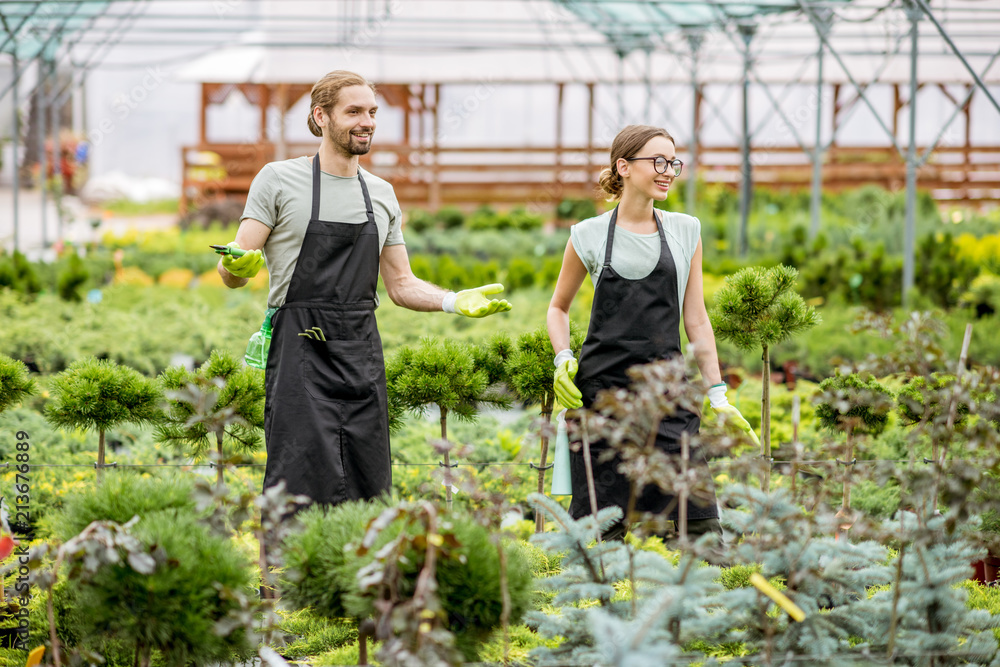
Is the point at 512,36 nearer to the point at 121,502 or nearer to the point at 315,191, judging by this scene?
the point at 315,191

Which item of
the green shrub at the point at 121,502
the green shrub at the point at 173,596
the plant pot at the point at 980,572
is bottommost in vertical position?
the plant pot at the point at 980,572

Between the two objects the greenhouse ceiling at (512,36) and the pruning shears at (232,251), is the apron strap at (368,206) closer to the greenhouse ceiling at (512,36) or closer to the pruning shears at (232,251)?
the pruning shears at (232,251)

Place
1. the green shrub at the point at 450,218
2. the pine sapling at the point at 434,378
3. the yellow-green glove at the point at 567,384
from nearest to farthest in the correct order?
the yellow-green glove at the point at 567,384
the pine sapling at the point at 434,378
the green shrub at the point at 450,218

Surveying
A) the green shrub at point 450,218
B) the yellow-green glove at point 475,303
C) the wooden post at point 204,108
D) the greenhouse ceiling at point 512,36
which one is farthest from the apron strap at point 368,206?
the wooden post at point 204,108

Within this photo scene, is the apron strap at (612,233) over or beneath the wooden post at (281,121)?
beneath

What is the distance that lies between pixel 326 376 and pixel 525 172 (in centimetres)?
1322

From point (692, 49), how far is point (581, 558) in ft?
27.2

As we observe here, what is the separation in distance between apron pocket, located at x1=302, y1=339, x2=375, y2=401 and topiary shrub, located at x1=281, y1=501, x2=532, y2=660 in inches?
23.2

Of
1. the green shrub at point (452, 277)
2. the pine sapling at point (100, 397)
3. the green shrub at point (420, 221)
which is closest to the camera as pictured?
the pine sapling at point (100, 397)

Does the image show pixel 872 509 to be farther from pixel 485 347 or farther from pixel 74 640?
pixel 74 640

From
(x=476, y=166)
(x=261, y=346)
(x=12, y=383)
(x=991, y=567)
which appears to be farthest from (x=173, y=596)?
(x=476, y=166)

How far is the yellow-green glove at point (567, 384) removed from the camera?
242 centimetres

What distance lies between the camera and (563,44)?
437 inches

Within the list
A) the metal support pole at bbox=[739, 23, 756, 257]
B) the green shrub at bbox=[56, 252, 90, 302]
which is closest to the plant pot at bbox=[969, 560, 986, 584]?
the green shrub at bbox=[56, 252, 90, 302]
